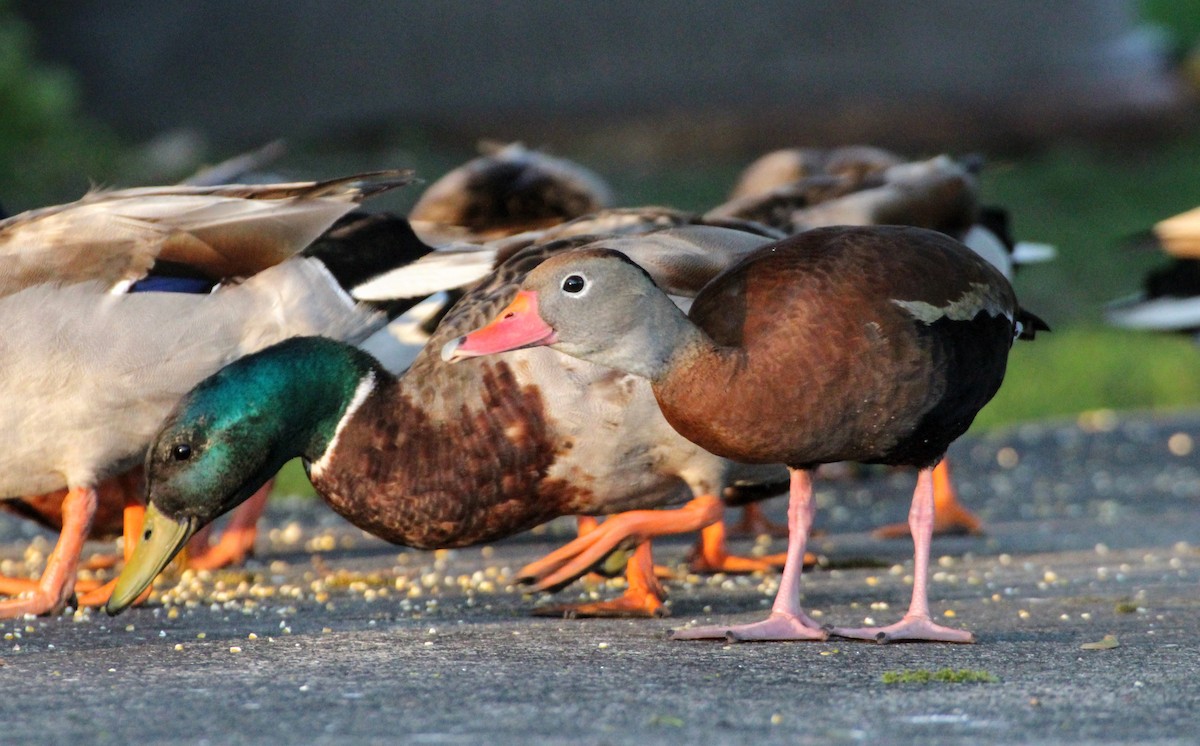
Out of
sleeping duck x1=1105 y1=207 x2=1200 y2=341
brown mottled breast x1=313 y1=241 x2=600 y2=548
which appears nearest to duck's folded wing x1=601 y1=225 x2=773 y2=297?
brown mottled breast x1=313 y1=241 x2=600 y2=548

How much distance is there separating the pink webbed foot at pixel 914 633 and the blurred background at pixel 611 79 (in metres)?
16.8

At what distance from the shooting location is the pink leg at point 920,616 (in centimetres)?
490

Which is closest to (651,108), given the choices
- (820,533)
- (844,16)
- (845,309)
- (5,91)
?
(844,16)

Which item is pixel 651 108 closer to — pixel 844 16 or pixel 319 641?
pixel 844 16

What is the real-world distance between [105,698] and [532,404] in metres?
1.76

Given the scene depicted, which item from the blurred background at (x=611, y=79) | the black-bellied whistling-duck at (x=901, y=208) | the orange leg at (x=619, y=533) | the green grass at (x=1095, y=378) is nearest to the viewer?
the orange leg at (x=619, y=533)

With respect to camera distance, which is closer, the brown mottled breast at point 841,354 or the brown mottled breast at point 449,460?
the brown mottled breast at point 841,354

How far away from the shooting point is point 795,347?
15.5ft

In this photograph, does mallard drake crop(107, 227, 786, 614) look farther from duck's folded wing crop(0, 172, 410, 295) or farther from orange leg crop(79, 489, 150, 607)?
orange leg crop(79, 489, 150, 607)

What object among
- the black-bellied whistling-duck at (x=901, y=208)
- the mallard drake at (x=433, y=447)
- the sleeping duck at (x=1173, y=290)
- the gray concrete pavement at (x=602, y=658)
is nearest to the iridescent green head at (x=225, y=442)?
the mallard drake at (x=433, y=447)

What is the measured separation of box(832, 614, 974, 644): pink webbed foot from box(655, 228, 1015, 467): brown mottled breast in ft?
1.43

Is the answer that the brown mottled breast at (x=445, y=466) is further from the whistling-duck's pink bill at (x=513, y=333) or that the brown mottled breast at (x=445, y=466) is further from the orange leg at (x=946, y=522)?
the orange leg at (x=946, y=522)

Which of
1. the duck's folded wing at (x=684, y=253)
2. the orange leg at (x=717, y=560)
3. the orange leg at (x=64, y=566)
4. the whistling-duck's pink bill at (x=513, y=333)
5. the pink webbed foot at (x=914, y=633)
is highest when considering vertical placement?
the duck's folded wing at (x=684, y=253)

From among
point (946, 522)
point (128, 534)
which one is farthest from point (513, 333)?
point (946, 522)
